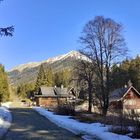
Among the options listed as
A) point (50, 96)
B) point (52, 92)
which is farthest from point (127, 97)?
point (52, 92)

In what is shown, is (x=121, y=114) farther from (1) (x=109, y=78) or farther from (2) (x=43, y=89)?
(2) (x=43, y=89)

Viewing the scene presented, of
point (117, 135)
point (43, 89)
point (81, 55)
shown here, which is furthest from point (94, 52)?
point (43, 89)

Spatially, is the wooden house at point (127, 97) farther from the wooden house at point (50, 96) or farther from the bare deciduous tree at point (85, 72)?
the wooden house at point (50, 96)

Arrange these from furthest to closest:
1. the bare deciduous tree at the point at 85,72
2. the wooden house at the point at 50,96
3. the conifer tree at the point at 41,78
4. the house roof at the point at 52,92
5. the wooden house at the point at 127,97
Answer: the conifer tree at the point at 41,78, the house roof at the point at 52,92, the wooden house at the point at 50,96, the wooden house at the point at 127,97, the bare deciduous tree at the point at 85,72

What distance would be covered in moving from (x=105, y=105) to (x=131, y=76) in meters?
57.8

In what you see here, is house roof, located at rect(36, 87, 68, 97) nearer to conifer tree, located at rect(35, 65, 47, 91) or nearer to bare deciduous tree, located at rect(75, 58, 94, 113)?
conifer tree, located at rect(35, 65, 47, 91)

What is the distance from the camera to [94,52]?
55844 millimetres

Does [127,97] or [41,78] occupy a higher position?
[41,78]

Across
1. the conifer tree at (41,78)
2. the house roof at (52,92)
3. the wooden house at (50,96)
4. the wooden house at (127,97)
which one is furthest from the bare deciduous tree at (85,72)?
the conifer tree at (41,78)

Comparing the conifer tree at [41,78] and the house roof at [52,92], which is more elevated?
the conifer tree at [41,78]

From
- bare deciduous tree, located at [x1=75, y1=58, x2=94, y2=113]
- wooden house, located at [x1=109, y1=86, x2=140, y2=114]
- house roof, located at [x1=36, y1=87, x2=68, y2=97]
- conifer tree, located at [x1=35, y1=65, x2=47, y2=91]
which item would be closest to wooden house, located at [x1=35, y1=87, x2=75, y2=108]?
house roof, located at [x1=36, y1=87, x2=68, y2=97]

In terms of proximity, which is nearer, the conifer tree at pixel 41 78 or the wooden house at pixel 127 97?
the wooden house at pixel 127 97

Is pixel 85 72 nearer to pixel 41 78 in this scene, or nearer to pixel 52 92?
pixel 52 92

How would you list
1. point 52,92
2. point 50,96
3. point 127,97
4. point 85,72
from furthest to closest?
point 52,92, point 50,96, point 127,97, point 85,72
